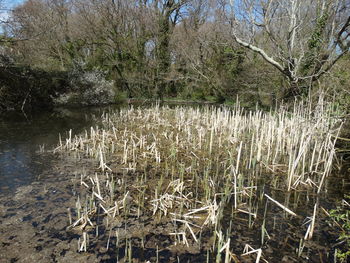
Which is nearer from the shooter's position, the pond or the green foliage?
the green foliage

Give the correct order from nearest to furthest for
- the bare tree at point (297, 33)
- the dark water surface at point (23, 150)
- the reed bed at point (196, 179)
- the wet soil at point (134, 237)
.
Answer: the wet soil at point (134, 237)
the reed bed at point (196, 179)
the dark water surface at point (23, 150)
the bare tree at point (297, 33)

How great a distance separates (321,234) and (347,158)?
13.4 feet

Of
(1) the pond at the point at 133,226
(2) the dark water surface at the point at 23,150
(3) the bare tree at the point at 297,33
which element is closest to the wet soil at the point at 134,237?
(1) the pond at the point at 133,226

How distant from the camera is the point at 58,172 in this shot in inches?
194

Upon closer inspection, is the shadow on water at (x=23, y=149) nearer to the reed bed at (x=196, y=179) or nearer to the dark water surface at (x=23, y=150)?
the dark water surface at (x=23, y=150)

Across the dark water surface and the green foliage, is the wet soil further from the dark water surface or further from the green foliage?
the dark water surface

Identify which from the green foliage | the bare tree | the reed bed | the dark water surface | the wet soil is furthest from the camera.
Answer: the bare tree

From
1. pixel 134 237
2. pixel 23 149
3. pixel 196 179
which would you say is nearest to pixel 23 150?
pixel 23 149

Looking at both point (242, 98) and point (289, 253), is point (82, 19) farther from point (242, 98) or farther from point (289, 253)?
point (289, 253)

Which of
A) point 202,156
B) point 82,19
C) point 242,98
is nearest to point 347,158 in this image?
point 202,156

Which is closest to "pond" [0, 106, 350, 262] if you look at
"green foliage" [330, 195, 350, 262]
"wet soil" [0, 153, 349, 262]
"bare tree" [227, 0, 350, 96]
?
"wet soil" [0, 153, 349, 262]

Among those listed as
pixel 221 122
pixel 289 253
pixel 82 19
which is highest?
pixel 82 19

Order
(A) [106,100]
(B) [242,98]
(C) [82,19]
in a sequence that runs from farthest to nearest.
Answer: (C) [82,19] → (A) [106,100] → (B) [242,98]

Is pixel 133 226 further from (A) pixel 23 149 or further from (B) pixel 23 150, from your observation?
(A) pixel 23 149
